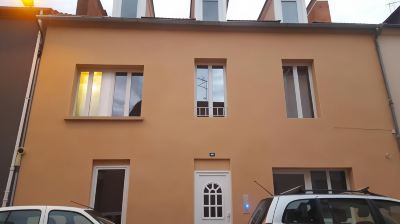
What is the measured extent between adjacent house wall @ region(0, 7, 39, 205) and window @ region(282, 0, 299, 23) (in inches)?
301

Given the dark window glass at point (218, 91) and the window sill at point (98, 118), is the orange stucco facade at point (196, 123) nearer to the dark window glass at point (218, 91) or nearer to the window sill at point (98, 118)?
the window sill at point (98, 118)

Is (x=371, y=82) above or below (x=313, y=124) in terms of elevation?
above

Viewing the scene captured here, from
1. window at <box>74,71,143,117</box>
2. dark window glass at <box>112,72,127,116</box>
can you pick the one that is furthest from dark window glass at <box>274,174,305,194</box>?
dark window glass at <box>112,72,127,116</box>

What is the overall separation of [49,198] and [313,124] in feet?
22.9

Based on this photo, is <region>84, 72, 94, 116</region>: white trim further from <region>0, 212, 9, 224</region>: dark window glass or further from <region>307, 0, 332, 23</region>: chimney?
<region>307, 0, 332, 23</region>: chimney

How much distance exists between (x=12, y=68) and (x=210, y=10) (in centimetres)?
615

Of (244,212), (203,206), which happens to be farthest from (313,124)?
(203,206)

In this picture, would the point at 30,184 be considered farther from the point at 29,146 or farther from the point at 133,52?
the point at 133,52

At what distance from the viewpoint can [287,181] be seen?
9453 millimetres

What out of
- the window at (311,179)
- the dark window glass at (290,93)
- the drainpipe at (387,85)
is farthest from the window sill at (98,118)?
the drainpipe at (387,85)

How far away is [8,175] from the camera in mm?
8844

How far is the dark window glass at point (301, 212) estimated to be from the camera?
5926 millimetres

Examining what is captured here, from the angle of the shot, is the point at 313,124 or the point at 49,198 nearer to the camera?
the point at 49,198

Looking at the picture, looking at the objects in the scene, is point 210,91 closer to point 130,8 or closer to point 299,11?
point 130,8
